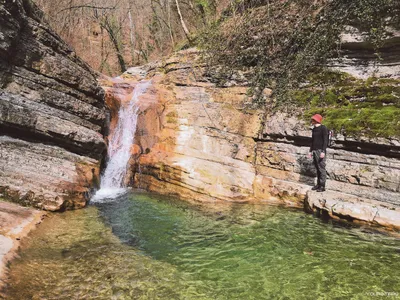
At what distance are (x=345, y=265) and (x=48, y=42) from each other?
9425 mm

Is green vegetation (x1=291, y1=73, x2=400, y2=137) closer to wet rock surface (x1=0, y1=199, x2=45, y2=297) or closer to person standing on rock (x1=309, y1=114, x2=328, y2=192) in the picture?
person standing on rock (x1=309, y1=114, x2=328, y2=192)

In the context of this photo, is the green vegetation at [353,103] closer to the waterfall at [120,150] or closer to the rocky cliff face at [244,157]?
the rocky cliff face at [244,157]

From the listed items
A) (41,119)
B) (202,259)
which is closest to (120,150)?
(41,119)

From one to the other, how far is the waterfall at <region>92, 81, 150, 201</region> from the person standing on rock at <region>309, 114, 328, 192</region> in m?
6.01

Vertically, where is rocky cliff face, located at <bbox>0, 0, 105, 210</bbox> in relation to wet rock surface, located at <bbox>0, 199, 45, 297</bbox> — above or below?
above

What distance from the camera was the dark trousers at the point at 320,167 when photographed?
7.55m

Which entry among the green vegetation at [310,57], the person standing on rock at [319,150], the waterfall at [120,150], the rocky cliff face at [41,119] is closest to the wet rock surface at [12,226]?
the rocky cliff face at [41,119]

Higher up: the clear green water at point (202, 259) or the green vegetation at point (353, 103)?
the green vegetation at point (353, 103)

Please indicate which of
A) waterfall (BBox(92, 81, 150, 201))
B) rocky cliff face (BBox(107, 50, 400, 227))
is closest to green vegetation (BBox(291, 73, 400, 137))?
rocky cliff face (BBox(107, 50, 400, 227))

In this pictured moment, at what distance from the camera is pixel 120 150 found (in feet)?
35.8

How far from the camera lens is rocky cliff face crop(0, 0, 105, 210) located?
6.77 m

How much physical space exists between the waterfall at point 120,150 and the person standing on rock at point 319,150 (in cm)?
601

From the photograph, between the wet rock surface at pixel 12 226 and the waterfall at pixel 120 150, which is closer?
the wet rock surface at pixel 12 226

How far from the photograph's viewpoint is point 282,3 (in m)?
12.0
